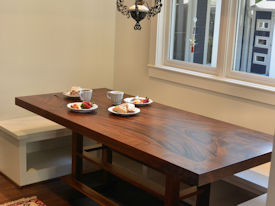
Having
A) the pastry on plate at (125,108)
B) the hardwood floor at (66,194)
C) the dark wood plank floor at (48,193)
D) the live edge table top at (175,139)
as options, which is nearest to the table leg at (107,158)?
the hardwood floor at (66,194)

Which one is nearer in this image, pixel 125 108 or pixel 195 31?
pixel 125 108

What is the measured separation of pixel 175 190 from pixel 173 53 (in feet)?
6.56

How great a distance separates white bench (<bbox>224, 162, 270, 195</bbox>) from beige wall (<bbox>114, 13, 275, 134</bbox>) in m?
0.46

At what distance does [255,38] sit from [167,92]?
111cm

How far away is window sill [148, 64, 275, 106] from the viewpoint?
3230 millimetres

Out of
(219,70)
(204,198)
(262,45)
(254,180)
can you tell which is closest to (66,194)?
(204,198)

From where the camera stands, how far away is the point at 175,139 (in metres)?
2.38

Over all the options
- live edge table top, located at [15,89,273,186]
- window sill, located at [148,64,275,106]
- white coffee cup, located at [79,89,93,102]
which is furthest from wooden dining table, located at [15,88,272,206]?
window sill, located at [148,64,275,106]

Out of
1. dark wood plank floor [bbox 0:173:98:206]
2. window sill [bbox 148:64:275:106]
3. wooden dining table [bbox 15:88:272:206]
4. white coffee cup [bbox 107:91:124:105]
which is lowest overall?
dark wood plank floor [bbox 0:173:98:206]

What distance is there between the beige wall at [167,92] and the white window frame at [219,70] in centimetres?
7

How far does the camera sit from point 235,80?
350 cm

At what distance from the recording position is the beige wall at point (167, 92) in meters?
3.36

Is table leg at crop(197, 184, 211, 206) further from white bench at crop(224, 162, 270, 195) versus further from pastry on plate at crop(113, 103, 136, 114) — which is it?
pastry on plate at crop(113, 103, 136, 114)

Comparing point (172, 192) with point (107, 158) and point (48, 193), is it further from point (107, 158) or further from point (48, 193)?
point (48, 193)
